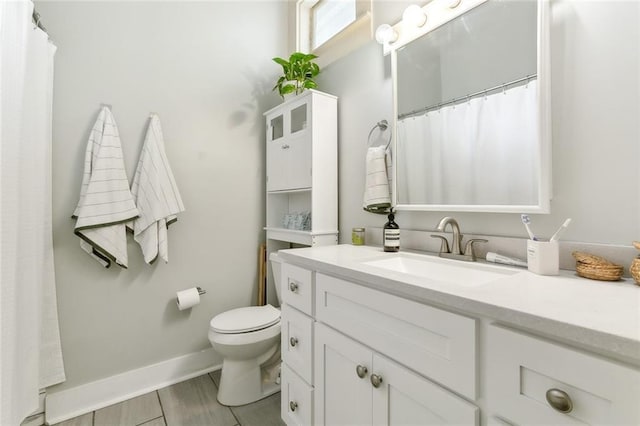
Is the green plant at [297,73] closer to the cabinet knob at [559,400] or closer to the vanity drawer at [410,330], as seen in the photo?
the vanity drawer at [410,330]

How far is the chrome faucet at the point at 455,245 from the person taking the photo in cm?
116

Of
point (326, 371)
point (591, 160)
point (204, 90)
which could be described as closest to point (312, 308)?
point (326, 371)

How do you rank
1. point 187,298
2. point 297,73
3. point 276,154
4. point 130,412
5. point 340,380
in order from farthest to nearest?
point 276,154 → point 297,73 → point 187,298 → point 130,412 → point 340,380

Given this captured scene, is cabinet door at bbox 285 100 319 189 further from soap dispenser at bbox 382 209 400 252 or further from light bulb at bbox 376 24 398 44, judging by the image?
soap dispenser at bbox 382 209 400 252

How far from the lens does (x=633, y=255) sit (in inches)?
33.1

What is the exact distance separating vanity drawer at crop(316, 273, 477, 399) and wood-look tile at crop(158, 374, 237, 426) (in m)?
0.99

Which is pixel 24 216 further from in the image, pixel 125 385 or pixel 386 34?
pixel 386 34

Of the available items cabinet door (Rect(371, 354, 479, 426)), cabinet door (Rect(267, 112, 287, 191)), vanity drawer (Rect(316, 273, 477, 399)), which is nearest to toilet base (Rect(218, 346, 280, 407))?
vanity drawer (Rect(316, 273, 477, 399))

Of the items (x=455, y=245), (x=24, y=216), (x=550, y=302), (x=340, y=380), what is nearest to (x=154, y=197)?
(x=24, y=216)

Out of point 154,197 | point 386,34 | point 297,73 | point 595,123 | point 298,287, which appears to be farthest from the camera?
point 297,73

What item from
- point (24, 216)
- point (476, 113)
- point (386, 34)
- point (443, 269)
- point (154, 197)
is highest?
point (386, 34)

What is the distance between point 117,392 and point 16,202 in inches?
49.2

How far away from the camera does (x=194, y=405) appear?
1.64 meters

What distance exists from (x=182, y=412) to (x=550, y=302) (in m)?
1.79
